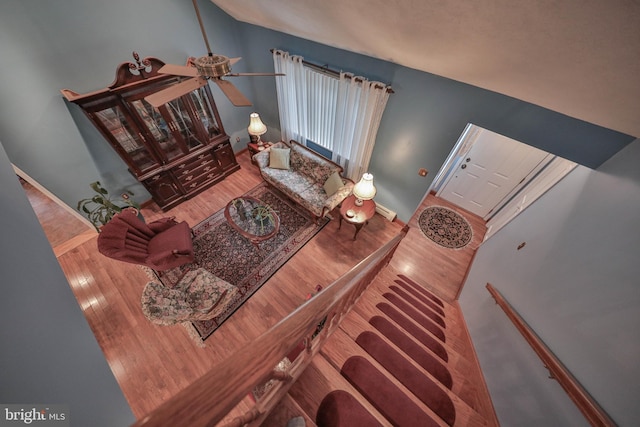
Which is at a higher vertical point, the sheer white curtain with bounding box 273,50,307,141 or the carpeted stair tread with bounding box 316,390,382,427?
the sheer white curtain with bounding box 273,50,307,141

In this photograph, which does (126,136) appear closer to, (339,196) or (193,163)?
(193,163)

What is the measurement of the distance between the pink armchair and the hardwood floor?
1.95 ft

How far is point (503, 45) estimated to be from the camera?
1.36 metres

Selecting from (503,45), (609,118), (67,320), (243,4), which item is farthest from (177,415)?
(243,4)

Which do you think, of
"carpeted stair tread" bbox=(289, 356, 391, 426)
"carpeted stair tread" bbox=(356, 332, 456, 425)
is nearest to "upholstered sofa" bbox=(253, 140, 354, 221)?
"carpeted stair tread" bbox=(356, 332, 456, 425)

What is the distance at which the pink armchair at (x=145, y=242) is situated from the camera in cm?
236

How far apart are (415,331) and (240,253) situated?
2536mm

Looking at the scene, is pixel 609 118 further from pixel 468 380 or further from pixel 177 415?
pixel 177 415

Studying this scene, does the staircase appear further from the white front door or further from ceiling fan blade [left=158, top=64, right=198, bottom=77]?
the white front door

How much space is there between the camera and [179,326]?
262 centimetres

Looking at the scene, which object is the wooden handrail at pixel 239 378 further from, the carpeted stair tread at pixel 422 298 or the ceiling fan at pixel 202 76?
the carpeted stair tread at pixel 422 298

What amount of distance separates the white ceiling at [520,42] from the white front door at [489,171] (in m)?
1.64

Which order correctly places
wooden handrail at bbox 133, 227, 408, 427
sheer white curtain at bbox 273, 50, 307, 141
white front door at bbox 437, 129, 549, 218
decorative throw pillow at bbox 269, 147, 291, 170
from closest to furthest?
wooden handrail at bbox 133, 227, 408, 427 → white front door at bbox 437, 129, 549, 218 → sheer white curtain at bbox 273, 50, 307, 141 → decorative throw pillow at bbox 269, 147, 291, 170

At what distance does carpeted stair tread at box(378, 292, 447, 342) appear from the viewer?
1988 millimetres
